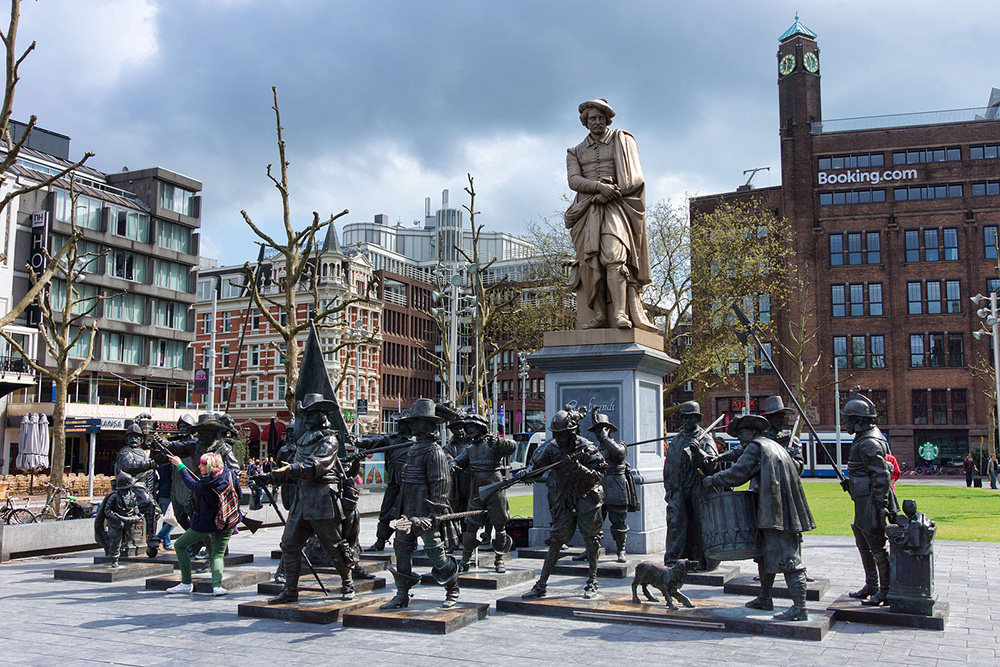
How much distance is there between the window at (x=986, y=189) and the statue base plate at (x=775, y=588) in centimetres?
5859

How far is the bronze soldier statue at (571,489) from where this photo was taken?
28.9ft

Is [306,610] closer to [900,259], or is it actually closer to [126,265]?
[126,265]

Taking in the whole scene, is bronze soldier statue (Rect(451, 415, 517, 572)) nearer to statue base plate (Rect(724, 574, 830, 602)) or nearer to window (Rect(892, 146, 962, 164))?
statue base plate (Rect(724, 574, 830, 602))

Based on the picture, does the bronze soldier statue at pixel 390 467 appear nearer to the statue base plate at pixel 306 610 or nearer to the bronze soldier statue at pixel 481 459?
the bronze soldier statue at pixel 481 459

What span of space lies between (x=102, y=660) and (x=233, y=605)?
248 cm

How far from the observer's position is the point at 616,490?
1063 centimetres

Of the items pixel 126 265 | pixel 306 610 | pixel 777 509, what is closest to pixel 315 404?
pixel 306 610

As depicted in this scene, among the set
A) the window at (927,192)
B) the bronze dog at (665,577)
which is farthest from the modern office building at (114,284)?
the window at (927,192)

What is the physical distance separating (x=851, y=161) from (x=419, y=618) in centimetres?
6190

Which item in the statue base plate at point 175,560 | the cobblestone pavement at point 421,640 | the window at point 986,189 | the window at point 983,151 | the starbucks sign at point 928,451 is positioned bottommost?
the cobblestone pavement at point 421,640

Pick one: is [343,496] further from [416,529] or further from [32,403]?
[32,403]

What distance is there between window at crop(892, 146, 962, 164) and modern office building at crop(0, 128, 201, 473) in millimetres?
49585

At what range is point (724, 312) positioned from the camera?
33906mm

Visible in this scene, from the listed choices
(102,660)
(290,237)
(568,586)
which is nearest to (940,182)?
(290,237)
